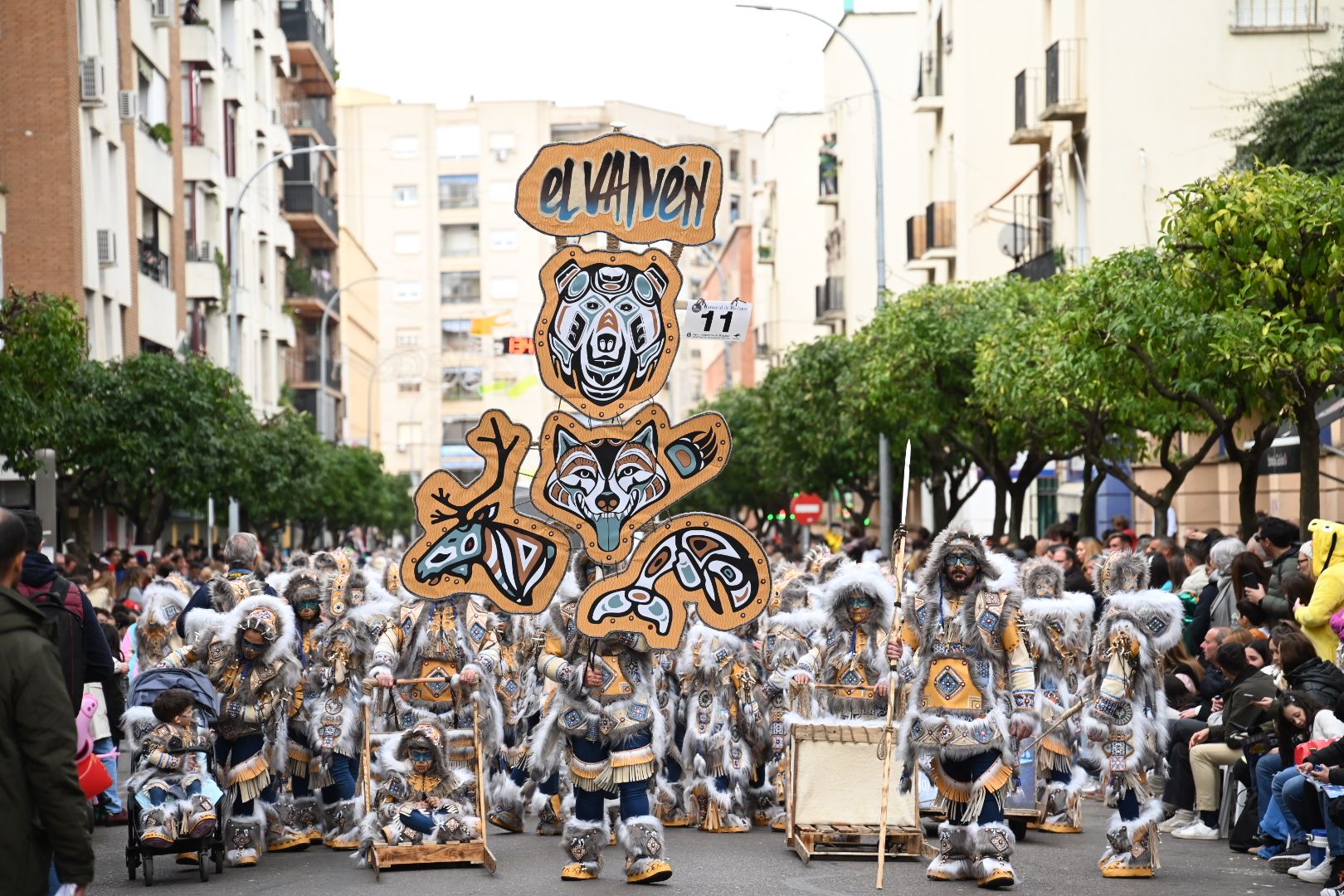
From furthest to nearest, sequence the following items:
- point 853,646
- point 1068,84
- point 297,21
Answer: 1. point 297,21
2. point 1068,84
3. point 853,646

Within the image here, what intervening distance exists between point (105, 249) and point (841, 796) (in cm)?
2701

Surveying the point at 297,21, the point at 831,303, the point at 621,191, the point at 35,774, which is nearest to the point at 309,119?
the point at 297,21

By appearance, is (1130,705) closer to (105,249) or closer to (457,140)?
(105,249)

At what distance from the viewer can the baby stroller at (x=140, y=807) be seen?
12.0m

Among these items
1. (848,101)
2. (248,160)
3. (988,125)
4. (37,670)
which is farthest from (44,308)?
(848,101)

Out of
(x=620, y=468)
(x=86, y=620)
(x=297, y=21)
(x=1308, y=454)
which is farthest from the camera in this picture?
(x=297, y=21)

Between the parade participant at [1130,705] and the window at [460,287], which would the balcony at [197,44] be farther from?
the window at [460,287]

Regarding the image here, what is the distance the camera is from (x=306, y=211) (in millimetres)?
68500

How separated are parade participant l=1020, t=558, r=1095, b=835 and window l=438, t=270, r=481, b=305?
108 m

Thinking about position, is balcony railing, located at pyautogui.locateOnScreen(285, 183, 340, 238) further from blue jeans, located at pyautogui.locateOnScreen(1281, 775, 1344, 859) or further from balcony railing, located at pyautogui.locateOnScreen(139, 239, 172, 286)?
blue jeans, located at pyautogui.locateOnScreen(1281, 775, 1344, 859)

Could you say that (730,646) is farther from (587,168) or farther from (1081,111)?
(1081,111)

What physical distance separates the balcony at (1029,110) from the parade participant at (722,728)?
2596cm

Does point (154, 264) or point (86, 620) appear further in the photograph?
point (154, 264)

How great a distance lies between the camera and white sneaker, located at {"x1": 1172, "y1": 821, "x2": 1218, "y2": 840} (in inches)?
546
